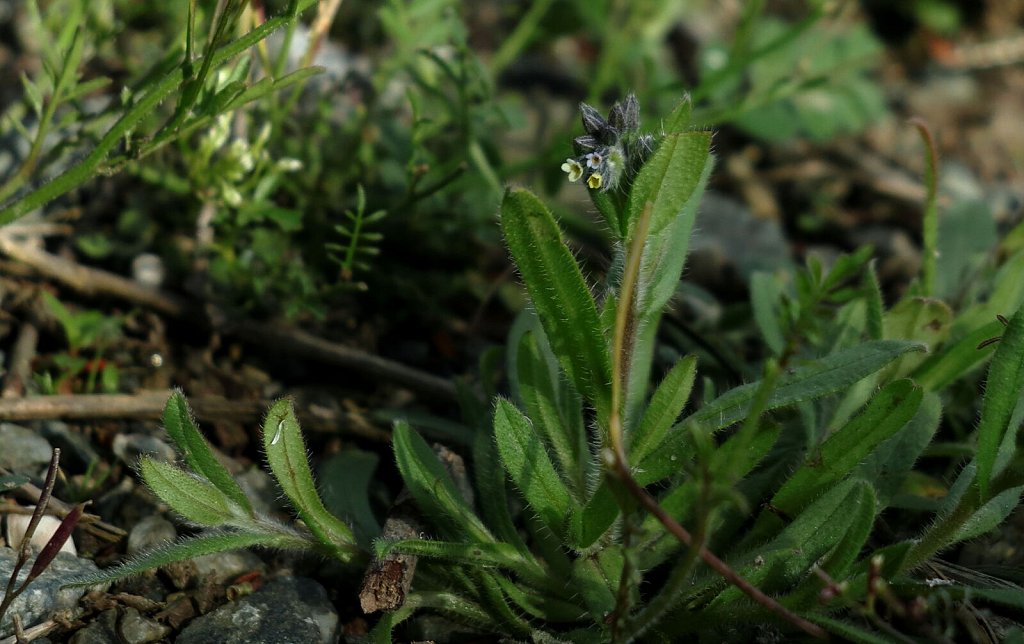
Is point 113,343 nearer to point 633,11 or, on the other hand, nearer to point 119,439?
point 119,439

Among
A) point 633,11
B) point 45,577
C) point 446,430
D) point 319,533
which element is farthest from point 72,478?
point 633,11

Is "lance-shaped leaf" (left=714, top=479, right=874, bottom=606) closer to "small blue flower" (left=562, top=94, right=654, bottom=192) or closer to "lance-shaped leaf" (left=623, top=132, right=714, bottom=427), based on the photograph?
"lance-shaped leaf" (left=623, top=132, right=714, bottom=427)

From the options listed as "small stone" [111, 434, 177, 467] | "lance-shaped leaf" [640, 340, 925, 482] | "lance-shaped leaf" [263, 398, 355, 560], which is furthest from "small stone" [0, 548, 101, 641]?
"lance-shaped leaf" [640, 340, 925, 482]

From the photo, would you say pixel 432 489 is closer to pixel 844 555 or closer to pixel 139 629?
pixel 139 629

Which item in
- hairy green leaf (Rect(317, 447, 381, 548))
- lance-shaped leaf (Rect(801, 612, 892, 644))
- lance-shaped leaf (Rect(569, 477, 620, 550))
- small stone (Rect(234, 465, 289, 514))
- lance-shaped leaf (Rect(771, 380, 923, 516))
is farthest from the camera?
small stone (Rect(234, 465, 289, 514))

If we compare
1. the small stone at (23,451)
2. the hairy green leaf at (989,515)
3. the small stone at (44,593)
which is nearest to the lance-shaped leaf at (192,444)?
the small stone at (44,593)
